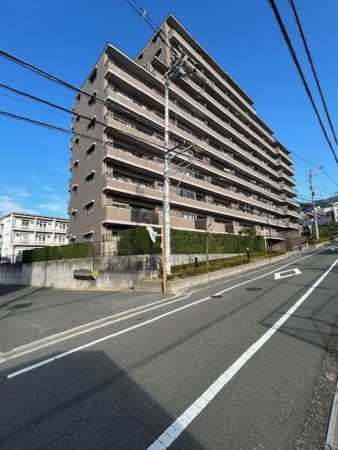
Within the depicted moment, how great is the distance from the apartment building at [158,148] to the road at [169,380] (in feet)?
31.4

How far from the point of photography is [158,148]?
28406 millimetres

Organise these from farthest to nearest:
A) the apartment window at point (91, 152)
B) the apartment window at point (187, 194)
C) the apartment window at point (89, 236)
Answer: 1. the apartment window at point (187, 194)
2. the apartment window at point (91, 152)
3. the apartment window at point (89, 236)

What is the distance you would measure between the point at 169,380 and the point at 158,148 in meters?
26.3

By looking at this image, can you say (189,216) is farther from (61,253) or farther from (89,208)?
(61,253)

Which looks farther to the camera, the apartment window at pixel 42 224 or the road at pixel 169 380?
the apartment window at pixel 42 224

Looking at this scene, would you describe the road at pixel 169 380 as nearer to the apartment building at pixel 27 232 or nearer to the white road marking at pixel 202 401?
the white road marking at pixel 202 401

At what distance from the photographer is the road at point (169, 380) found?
113 inches

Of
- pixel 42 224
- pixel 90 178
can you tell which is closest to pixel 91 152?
pixel 90 178

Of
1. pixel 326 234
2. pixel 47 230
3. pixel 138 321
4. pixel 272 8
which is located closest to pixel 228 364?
pixel 138 321

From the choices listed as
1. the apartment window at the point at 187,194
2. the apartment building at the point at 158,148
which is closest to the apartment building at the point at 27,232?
the apartment building at the point at 158,148

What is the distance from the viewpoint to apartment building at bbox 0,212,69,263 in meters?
58.5

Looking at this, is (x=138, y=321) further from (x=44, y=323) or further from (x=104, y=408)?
(x=104, y=408)

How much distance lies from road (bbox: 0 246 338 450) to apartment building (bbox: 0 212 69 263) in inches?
2128

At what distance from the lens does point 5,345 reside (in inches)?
257
